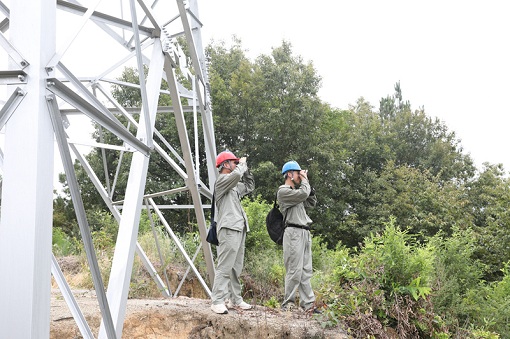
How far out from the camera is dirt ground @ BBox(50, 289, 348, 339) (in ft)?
24.6

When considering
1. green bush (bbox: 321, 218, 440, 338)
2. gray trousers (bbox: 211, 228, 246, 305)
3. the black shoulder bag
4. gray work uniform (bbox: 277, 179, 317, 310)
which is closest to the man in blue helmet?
gray work uniform (bbox: 277, 179, 317, 310)

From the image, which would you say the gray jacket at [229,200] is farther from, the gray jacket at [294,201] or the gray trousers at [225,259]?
the gray jacket at [294,201]

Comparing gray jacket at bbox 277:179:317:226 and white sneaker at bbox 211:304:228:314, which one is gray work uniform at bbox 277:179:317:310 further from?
white sneaker at bbox 211:304:228:314

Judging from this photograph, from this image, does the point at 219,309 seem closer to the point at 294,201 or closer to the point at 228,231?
the point at 228,231

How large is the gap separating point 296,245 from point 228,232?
3.42 feet

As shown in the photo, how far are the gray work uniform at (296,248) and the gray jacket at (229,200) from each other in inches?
26.1

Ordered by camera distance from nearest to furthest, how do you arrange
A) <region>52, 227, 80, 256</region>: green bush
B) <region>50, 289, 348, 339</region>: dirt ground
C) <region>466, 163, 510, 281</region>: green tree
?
<region>50, 289, 348, 339</region>: dirt ground, <region>52, 227, 80, 256</region>: green bush, <region>466, 163, 510, 281</region>: green tree

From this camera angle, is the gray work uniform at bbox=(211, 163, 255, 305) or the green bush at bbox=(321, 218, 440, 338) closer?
the green bush at bbox=(321, 218, 440, 338)

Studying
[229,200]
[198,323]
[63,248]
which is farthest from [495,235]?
[198,323]

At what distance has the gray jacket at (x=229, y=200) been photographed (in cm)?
820

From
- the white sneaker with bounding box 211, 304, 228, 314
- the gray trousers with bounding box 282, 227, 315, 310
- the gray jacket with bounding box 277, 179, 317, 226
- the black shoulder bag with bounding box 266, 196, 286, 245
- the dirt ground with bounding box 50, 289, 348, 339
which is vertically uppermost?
the gray jacket with bounding box 277, 179, 317, 226

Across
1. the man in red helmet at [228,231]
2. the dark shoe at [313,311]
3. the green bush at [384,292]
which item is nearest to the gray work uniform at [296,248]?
the dark shoe at [313,311]

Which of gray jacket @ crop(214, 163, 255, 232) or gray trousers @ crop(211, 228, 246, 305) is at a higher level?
gray jacket @ crop(214, 163, 255, 232)

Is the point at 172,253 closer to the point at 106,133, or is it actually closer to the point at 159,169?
the point at 159,169
